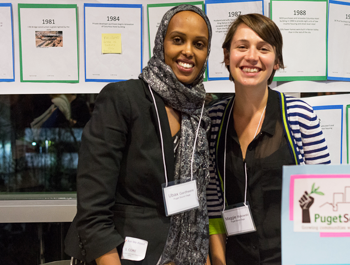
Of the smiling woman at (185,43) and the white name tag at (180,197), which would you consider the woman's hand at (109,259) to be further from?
the smiling woman at (185,43)

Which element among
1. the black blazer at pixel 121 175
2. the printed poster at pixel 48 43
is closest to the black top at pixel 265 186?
the black blazer at pixel 121 175

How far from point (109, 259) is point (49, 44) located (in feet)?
4.06

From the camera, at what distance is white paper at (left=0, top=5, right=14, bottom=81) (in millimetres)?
1729

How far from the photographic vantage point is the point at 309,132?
1.22 metres

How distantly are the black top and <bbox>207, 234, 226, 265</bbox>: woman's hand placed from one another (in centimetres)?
8

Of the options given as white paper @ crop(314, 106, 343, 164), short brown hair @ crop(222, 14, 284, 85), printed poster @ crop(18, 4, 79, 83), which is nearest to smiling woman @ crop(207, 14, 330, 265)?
short brown hair @ crop(222, 14, 284, 85)

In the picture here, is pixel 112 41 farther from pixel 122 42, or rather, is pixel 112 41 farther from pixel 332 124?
pixel 332 124

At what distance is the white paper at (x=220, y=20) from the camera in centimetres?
171

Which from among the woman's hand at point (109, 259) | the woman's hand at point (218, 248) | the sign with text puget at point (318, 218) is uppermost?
the sign with text puget at point (318, 218)

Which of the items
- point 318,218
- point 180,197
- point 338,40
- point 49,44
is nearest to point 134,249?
point 180,197

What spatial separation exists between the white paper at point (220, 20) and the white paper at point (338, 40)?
16.4 inches

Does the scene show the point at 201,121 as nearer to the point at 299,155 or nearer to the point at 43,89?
the point at 299,155

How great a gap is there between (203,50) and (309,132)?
513 millimetres

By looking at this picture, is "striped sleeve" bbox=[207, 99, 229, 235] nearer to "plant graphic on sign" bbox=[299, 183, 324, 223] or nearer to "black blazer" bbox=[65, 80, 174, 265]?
"black blazer" bbox=[65, 80, 174, 265]
